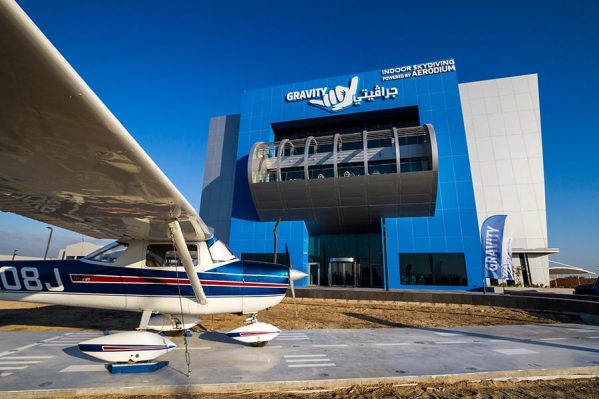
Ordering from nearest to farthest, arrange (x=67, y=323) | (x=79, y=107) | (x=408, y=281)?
1. (x=79, y=107)
2. (x=67, y=323)
3. (x=408, y=281)

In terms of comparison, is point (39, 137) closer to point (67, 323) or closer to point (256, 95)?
point (67, 323)

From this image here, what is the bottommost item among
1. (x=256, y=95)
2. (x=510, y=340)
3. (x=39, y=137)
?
(x=510, y=340)

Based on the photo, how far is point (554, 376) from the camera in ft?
16.0

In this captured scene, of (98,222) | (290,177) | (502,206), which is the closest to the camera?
(98,222)

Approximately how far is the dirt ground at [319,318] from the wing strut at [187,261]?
3.28 m

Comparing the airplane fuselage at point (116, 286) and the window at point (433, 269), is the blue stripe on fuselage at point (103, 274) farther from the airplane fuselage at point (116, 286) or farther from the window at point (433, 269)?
the window at point (433, 269)

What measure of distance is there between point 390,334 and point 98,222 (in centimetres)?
789

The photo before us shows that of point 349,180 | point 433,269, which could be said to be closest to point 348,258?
point 433,269

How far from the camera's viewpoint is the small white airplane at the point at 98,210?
204 centimetres

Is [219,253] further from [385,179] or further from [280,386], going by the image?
[385,179]

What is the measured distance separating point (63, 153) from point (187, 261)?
10.4 ft

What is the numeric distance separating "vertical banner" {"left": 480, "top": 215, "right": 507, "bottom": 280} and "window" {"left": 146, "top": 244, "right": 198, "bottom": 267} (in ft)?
54.1

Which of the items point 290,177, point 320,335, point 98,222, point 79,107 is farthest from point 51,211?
point 290,177

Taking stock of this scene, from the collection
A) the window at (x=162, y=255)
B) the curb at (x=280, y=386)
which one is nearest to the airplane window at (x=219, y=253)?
the window at (x=162, y=255)
